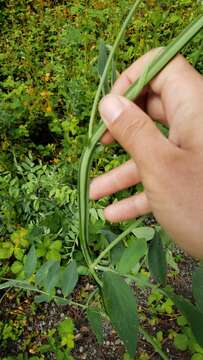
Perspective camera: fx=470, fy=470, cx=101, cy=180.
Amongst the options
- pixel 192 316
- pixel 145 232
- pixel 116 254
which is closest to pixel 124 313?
pixel 192 316

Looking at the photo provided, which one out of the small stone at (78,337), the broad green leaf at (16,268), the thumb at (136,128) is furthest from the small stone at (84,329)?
the thumb at (136,128)

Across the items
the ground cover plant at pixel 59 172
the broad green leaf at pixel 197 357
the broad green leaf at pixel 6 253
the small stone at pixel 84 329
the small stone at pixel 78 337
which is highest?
the ground cover plant at pixel 59 172

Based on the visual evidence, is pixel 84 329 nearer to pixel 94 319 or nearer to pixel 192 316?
pixel 94 319

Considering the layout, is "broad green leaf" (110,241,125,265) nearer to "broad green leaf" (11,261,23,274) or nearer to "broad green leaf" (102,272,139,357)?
"broad green leaf" (102,272,139,357)

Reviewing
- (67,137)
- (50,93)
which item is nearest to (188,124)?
(67,137)

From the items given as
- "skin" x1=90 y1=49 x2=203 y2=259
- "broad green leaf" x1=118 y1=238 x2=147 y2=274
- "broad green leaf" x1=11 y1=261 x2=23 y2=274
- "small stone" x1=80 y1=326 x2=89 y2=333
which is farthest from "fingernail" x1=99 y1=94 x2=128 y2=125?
"small stone" x1=80 y1=326 x2=89 y2=333

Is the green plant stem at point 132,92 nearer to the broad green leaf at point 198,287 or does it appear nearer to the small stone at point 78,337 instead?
the broad green leaf at point 198,287
